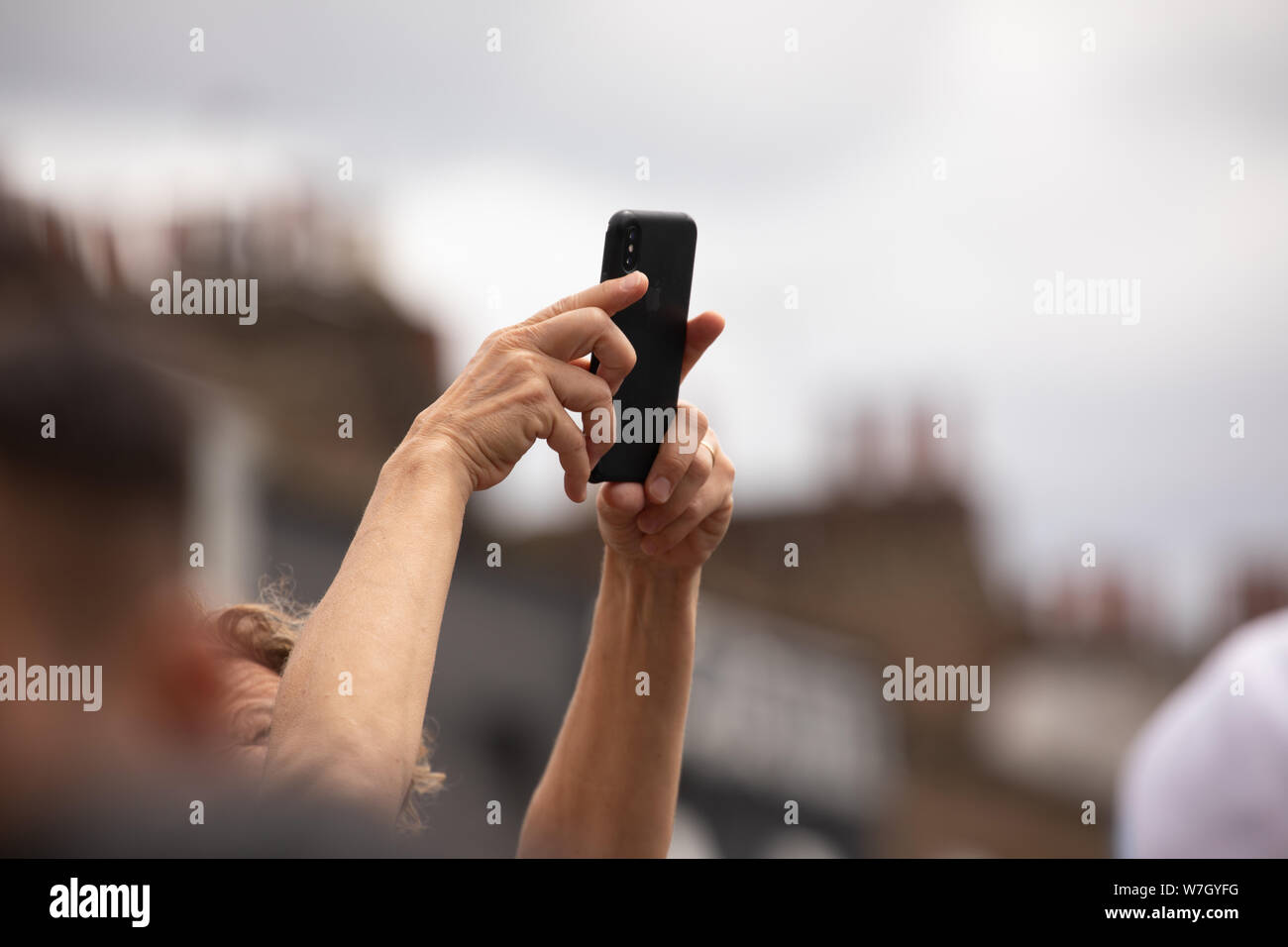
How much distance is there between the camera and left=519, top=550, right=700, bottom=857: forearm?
202 centimetres

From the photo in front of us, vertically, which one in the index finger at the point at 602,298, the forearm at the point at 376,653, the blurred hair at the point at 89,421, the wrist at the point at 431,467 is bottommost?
the forearm at the point at 376,653

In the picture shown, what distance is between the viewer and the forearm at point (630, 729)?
202 cm

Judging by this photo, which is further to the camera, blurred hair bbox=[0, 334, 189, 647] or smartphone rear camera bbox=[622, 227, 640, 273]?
smartphone rear camera bbox=[622, 227, 640, 273]

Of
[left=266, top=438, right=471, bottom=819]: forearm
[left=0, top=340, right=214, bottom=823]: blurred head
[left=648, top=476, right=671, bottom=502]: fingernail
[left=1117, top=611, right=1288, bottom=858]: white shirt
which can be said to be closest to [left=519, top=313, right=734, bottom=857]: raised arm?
[left=648, top=476, right=671, bottom=502]: fingernail

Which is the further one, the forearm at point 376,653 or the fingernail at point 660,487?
the fingernail at point 660,487

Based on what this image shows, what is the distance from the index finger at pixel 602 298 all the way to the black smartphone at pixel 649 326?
0.10 meters

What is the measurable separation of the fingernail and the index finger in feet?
0.98

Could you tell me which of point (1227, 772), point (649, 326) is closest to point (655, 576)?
point (649, 326)

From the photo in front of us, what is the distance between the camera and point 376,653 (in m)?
1.36

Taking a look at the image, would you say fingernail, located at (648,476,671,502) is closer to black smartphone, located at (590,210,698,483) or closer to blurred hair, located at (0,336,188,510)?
black smartphone, located at (590,210,698,483)

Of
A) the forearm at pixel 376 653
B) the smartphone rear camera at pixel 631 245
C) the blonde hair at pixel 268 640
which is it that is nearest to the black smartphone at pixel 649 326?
the smartphone rear camera at pixel 631 245

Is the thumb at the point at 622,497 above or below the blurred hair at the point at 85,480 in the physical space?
above

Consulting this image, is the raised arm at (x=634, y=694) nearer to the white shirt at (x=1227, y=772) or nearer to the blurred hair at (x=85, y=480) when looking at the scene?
the white shirt at (x=1227, y=772)
